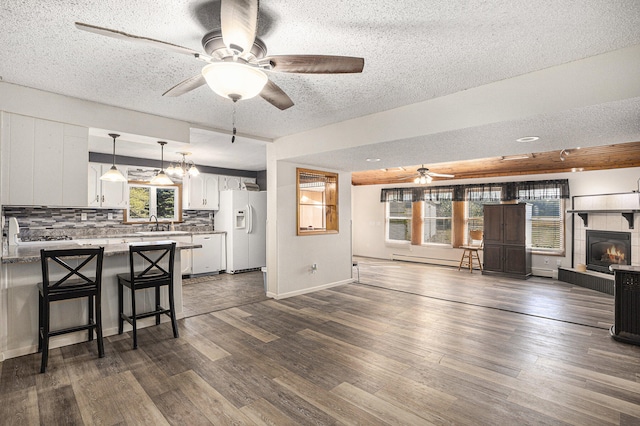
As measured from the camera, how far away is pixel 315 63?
6.13 feet

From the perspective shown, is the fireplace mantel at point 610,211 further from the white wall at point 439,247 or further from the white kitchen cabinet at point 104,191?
the white kitchen cabinet at point 104,191

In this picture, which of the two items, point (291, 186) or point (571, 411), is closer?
point (571, 411)

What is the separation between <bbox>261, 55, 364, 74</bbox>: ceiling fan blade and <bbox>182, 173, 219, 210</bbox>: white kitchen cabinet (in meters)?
5.68

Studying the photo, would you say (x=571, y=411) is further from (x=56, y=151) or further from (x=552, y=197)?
(x=552, y=197)

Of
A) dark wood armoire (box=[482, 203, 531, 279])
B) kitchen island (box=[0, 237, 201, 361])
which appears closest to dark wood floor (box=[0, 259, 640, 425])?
kitchen island (box=[0, 237, 201, 361])

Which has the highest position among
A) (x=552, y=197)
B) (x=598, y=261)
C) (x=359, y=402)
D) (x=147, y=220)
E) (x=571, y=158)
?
(x=571, y=158)

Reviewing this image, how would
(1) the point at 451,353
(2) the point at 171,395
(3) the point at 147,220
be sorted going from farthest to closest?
(3) the point at 147,220
(1) the point at 451,353
(2) the point at 171,395

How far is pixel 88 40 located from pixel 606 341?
17.3 feet

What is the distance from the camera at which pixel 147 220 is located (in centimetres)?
664

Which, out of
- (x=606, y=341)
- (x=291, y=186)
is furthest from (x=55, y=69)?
(x=606, y=341)

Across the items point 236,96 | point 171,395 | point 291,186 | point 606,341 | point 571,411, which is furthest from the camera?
point 291,186

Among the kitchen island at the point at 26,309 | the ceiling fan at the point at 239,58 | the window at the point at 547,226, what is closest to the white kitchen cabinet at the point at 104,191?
the kitchen island at the point at 26,309

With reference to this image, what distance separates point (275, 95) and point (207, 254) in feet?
17.4

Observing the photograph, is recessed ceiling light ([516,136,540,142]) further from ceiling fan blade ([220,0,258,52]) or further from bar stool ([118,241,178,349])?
bar stool ([118,241,178,349])
